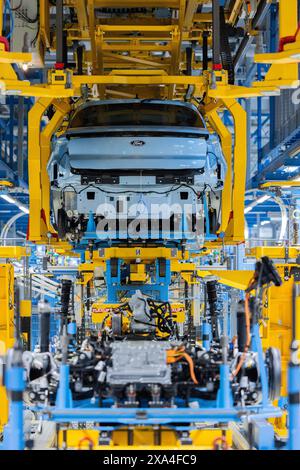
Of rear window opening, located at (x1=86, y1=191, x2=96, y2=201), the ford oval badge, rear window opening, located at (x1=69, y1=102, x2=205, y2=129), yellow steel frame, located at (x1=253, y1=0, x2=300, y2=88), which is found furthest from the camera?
rear window opening, located at (x1=69, y1=102, x2=205, y2=129)

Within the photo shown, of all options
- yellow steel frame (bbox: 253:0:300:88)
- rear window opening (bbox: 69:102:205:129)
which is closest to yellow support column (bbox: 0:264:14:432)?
rear window opening (bbox: 69:102:205:129)

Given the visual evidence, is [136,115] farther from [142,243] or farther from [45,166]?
[142,243]

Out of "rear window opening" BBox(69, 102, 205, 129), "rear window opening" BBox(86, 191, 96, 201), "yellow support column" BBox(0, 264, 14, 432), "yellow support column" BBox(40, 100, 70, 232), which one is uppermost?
"rear window opening" BBox(69, 102, 205, 129)

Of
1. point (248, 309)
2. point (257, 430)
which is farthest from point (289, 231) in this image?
point (257, 430)

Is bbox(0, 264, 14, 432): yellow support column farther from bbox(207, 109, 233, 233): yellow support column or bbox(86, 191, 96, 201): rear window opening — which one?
bbox(207, 109, 233, 233): yellow support column

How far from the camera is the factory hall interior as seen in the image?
473 centimetres

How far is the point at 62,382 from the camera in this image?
4.82 metres

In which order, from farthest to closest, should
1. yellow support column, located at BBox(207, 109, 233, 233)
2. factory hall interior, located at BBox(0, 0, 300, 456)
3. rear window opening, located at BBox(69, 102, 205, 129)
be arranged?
yellow support column, located at BBox(207, 109, 233, 233) → rear window opening, located at BBox(69, 102, 205, 129) → factory hall interior, located at BBox(0, 0, 300, 456)

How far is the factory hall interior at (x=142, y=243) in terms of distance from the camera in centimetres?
473

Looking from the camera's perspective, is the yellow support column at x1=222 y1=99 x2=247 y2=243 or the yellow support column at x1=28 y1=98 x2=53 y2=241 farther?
the yellow support column at x1=222 y1=99 x2=247 y2=243

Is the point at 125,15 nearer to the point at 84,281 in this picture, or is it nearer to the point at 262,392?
the point at 84,281

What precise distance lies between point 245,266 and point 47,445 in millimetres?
14207

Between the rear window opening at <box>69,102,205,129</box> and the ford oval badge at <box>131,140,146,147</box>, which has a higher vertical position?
the rear window opening at <box>69,102,205,129</box>

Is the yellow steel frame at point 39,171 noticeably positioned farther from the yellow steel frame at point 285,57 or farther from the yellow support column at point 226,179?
the yellow steel frame at point 285,57
